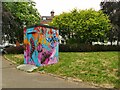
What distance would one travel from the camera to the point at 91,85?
1122cm

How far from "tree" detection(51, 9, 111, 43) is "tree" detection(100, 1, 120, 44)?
3.64 metres

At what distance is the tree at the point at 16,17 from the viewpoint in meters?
30.4

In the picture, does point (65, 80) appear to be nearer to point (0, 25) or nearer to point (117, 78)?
point (117, 78)

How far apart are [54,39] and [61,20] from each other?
15.5 meters

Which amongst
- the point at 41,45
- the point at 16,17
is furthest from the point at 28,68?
the point at 16,17

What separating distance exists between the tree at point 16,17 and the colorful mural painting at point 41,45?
12.4 meters

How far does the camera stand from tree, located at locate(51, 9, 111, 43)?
31.2 m

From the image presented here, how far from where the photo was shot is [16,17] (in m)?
33.6

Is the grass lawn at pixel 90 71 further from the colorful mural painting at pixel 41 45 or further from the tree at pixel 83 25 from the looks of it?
the tree at pixel 83 25

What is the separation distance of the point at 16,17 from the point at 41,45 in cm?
1754

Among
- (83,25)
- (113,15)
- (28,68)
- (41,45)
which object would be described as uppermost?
(113,15)

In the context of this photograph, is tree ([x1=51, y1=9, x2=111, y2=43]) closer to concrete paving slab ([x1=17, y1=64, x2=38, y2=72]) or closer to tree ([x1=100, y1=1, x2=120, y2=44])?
tree ([x1=100, y1=1, x2=120, y2=44])

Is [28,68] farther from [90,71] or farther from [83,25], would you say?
[83,25]

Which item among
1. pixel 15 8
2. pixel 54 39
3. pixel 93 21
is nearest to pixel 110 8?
pixel 93 21
